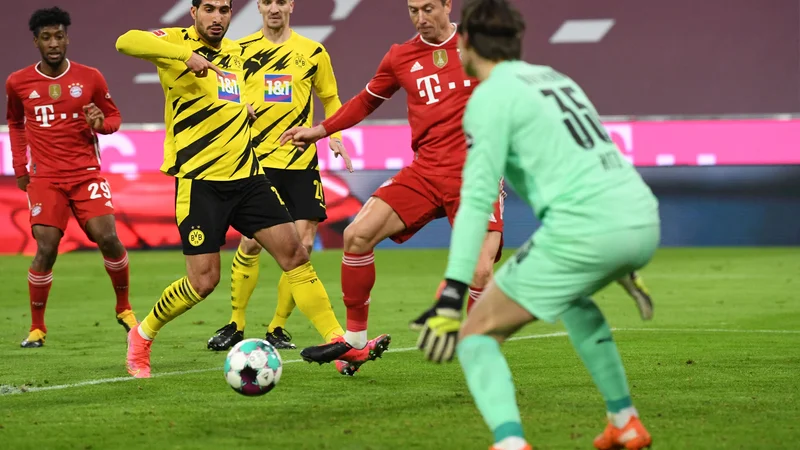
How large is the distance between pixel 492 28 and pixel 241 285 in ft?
15.8

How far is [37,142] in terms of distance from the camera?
30.3 ft

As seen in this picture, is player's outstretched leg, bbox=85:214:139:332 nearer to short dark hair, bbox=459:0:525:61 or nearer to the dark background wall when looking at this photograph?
short dark hair, bbox=459:0:525:61

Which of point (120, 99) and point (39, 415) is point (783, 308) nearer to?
point (39, 415)

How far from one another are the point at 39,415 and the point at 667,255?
11.9 metres

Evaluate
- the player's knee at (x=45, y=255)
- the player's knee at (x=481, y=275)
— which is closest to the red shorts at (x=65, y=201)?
the player's knee at (x=45, y=255)

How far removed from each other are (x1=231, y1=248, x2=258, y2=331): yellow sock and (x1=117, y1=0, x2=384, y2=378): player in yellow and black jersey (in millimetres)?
1505

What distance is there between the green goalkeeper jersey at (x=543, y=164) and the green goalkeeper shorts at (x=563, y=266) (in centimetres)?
2

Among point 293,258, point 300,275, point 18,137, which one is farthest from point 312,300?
point 18,137

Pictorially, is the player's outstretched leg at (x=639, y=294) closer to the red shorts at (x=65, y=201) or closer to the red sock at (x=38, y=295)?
the red shorts at (x=65, y=201)

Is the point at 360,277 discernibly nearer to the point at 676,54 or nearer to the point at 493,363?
the point at 493,363

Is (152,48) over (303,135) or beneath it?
over

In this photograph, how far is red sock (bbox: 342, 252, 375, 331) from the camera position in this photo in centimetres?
701

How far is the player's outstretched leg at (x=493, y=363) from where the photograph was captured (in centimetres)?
418

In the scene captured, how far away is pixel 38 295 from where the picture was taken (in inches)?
357
